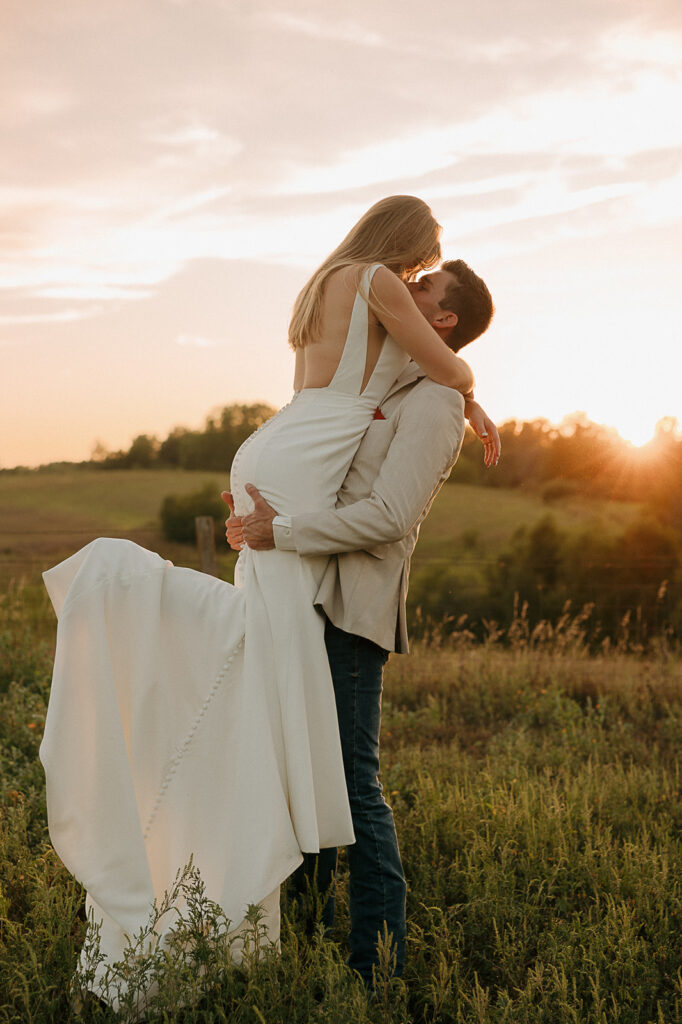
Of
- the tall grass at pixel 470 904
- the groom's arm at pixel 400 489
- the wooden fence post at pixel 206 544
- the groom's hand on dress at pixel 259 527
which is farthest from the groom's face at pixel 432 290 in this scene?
the wooden fence post at pixel 206 544

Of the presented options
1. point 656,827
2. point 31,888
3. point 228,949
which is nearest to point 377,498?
point 228,949

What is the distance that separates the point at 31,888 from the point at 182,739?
1149 mm

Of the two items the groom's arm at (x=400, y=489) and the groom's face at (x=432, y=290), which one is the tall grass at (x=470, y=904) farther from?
the groom's face at (x=432, y=290)

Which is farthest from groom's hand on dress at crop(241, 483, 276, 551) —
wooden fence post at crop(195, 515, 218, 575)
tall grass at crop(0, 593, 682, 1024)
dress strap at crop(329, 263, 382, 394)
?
wooden fence post at crop(195, 515, 218, 575)

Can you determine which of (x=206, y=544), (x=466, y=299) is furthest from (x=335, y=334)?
(x=206, y=544)

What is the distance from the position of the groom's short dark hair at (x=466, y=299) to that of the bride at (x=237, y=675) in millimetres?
108

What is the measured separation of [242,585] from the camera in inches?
105

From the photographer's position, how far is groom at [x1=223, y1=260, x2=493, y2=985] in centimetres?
251

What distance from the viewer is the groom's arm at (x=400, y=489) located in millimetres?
2488

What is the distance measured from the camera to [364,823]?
2.57 meters

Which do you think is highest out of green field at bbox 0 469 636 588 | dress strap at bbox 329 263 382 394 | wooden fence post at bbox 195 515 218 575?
dress strap at bbox 329 263 382 394

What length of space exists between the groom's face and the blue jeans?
1020mm

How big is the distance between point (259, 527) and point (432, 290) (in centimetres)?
92

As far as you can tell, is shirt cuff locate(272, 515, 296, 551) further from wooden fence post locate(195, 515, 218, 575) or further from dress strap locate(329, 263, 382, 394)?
wooden fence post locate(195, 515, 218, 575)
